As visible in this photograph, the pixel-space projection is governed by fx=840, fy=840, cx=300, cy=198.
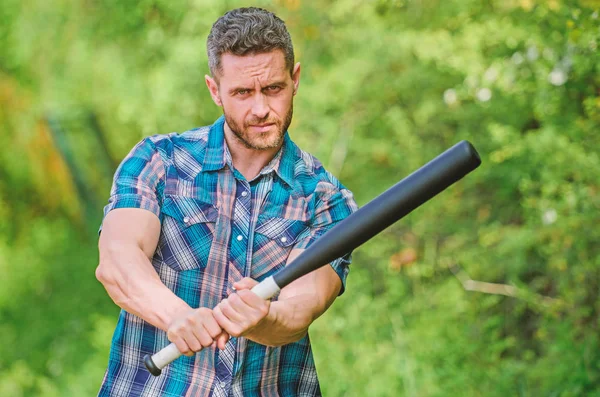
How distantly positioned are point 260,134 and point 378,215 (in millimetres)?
492

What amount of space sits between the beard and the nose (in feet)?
0.06

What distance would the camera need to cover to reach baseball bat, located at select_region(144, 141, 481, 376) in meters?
1.99

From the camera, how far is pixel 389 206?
2.02 m

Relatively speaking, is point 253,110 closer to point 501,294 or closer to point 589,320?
point 589,320

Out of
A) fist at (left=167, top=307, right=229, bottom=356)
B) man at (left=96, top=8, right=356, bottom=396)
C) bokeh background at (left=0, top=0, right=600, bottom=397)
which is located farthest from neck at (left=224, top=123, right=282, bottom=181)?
bokeh background at (left=0, top=0, right=600, bottom=397)

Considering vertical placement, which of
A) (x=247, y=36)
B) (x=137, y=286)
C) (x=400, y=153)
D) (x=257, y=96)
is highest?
(x=247, y=36)

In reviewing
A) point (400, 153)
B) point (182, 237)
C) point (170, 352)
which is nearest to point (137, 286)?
point (170, 352)

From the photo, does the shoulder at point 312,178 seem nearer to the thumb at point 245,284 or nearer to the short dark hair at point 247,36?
the short dark hair at point 247,36

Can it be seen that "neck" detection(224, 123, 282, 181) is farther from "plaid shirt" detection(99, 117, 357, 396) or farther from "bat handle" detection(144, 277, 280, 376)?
"bat handle" detection(144, 277, 280, 376)

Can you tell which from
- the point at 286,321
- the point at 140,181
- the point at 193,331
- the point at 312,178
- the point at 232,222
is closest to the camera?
the point at 193,331

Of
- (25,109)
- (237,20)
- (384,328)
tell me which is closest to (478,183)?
(384,328)

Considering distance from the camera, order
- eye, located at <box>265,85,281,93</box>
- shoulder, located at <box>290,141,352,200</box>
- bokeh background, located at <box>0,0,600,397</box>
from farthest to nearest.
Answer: bokeh background, located at <box>0,0,600,397</box>, shoulder, located at <box>290,141,352,200</box>, eye, located at <box>265,85,281,93</box>

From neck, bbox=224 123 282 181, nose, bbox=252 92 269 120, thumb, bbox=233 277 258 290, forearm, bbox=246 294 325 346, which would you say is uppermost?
nose, bbox=252 92 269 120

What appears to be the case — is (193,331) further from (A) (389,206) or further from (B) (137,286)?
(A) (389,206)
